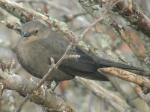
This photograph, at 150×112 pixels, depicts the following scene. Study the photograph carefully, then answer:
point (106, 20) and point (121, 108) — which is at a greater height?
point (106, 20)

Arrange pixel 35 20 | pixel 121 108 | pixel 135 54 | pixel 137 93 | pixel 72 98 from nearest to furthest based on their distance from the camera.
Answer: pixel 137 93 < pixel 135 54 < pixel 121 108 < pixel 35 20 < pixel 72 98

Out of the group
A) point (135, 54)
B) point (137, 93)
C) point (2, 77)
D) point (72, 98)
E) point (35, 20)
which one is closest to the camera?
point (2, 77)

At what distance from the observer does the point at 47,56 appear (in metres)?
4.96

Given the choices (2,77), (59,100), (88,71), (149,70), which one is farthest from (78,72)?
(2,77)

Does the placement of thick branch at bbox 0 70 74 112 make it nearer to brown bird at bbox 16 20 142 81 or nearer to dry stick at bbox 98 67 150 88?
dry stick at bbox 98 67 150 88

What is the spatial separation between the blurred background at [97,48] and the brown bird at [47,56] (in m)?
0.16

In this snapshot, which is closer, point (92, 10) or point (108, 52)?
point (92, 10)

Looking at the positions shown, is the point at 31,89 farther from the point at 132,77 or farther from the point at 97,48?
the point at 97,48

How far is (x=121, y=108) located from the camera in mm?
4773

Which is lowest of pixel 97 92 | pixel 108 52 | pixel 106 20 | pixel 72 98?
pixel 72 98

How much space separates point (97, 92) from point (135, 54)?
730 millimetres

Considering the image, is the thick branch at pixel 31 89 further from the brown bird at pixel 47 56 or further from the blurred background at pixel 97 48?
the brown bird at pixel 47 56

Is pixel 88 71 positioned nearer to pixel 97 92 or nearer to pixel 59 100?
pixel 97 92

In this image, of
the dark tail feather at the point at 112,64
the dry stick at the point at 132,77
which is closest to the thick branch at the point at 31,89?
the dry stick at the point at 132,77
